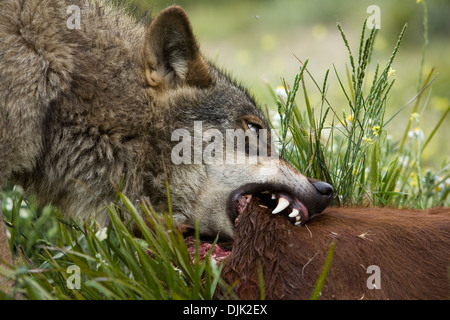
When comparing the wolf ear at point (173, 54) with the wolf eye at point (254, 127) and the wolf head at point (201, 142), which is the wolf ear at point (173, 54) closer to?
A: the wolf head at point (201, 142)

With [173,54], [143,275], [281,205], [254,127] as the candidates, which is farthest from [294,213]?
[173,54]

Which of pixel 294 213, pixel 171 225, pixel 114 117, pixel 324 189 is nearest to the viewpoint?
pixel 171 225

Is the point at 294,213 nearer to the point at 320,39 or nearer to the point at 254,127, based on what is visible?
the point at 254,127

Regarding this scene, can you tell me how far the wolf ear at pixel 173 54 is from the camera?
3404 mm

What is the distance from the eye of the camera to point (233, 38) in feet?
42.7

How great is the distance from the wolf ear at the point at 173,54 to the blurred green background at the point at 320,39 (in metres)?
4.98

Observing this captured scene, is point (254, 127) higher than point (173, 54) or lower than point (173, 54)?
lower

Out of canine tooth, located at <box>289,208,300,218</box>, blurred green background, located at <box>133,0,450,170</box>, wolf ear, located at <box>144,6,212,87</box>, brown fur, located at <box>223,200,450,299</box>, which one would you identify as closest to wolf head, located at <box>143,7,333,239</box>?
wolf ear, located at <box>144,6,212,87</box>

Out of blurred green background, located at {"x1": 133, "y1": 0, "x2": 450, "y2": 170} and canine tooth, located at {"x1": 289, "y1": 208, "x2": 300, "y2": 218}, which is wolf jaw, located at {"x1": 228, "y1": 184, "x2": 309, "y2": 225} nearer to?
canine tooth, located at {"x1": 289, "y1": 208, "x2": 300, "y2": 218}

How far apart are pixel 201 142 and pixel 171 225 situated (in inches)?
32.6

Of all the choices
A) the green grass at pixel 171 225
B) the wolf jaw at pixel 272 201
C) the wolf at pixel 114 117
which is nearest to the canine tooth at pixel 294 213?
the wolf jaw at pixel 272 201

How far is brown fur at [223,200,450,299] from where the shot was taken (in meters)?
2.54

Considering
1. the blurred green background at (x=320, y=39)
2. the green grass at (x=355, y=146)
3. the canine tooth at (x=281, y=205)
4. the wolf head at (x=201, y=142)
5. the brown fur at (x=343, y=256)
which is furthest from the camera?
the blurred green background at (x=320, y=39)

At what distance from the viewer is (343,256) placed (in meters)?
2.61
